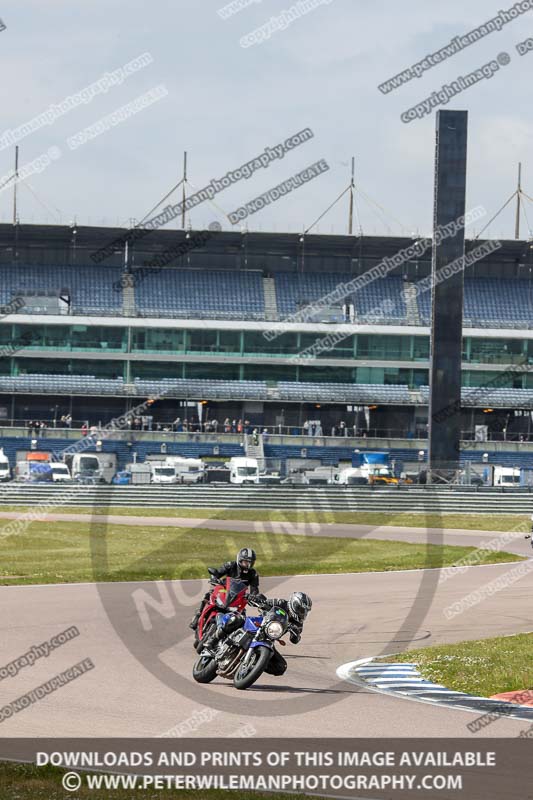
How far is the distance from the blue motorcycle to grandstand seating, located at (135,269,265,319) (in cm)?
7164

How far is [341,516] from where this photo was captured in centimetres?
5294

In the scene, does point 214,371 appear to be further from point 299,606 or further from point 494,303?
point 299,606

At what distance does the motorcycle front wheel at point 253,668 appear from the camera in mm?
14055

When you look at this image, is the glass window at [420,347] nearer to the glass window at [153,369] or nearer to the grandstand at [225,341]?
the grandstand at [225,341]

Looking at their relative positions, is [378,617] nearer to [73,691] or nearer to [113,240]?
[73,691]

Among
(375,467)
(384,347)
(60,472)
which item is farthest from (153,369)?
(375,467)

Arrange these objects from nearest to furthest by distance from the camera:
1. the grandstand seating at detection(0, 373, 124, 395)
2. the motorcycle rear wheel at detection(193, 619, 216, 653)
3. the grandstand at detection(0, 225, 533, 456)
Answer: the motorcycle rear wheel at detection(193, 619, 216, 653), the grandstand seating at detection(0, 373, 124, 395), the grandstand at detection(0, 225, 533, 456)

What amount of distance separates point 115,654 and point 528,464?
2527 inches

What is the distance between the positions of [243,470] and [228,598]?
52853 mm

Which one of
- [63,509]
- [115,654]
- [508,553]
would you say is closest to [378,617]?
[115,654]

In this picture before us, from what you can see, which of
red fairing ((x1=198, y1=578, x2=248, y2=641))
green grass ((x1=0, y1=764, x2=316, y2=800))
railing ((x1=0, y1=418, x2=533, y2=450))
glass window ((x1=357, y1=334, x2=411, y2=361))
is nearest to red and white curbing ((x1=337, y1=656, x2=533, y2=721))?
red fairing ((x1=198, y1=578, x2=248, y2=641))

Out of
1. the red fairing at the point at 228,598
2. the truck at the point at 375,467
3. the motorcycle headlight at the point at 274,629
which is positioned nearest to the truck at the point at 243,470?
the truck at the point at 375,467

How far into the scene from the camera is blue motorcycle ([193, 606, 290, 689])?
14.1 m

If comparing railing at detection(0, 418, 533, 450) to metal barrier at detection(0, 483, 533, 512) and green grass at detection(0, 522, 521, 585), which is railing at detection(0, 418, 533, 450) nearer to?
metal barrier at detection(0, 483, 533, 512)
